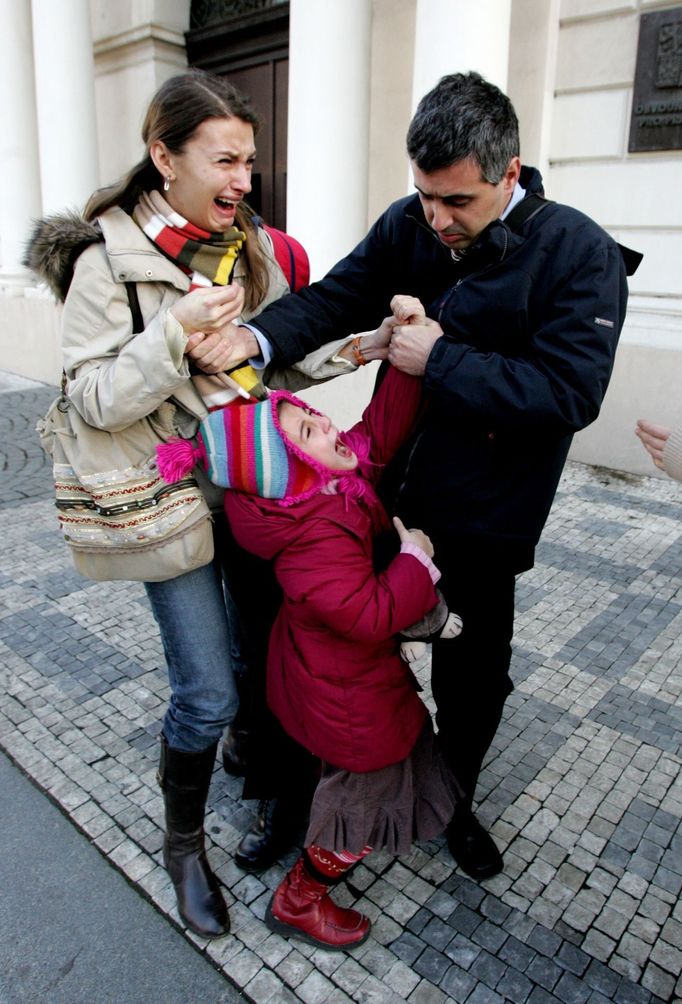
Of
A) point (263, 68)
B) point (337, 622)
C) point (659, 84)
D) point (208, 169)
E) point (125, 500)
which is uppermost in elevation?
point (263, 68)

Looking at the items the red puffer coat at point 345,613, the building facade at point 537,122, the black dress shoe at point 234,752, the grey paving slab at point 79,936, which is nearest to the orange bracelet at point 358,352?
the red puffer coat at point 345,613

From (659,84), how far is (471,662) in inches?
184

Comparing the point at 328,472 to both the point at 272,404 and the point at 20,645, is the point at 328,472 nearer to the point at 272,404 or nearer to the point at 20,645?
the point at 272,404

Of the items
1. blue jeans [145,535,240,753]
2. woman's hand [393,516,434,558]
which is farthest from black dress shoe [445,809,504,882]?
woman's hand [393,516,434,558]

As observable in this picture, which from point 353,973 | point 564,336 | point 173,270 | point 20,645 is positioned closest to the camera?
point 564,336

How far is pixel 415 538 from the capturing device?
1937 mm

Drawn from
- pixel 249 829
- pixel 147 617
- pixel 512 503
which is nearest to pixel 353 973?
pixel 249 829

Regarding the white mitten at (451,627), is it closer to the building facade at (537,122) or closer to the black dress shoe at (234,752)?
the black dress shoe at (234,752)

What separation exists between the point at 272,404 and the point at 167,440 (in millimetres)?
288

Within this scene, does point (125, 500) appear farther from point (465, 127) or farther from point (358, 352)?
point (465, 127)

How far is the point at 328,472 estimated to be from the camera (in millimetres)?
1839

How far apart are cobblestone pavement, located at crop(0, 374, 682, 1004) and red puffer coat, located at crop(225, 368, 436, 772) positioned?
0.53m

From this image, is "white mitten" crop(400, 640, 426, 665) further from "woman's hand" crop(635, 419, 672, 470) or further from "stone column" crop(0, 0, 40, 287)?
"stone column" crop(0, 0, 40, 287)

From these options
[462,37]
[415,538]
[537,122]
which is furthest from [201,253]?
[537,122]
